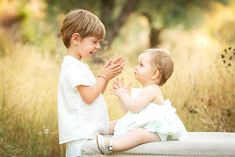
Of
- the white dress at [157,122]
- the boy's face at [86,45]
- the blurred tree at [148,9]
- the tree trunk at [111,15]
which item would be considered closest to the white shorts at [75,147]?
the white dress at [157,122]

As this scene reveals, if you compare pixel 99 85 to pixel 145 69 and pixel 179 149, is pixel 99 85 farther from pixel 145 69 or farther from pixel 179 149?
pixel 179 149

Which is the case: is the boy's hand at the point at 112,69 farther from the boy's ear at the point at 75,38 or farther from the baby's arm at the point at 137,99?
the boy's ear at the point at 75,38

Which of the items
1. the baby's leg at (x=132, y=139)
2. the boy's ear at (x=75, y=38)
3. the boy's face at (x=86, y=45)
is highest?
the boy's ear at (x=75, y=38)

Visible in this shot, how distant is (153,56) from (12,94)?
6.56 feet

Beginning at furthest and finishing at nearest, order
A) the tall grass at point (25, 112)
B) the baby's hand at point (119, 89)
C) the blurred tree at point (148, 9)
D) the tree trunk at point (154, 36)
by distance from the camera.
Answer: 1. the tree trunk at point (154, 36)
2. the blurred tree at point (148, 9)
3. the tall grass at point (25, 112)
4. the baby's hand at point (119, 89)

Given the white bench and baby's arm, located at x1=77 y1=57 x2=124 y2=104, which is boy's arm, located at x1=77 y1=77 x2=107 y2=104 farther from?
the white bench

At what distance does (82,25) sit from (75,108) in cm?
44

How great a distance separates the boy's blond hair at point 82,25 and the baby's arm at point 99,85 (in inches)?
8.4

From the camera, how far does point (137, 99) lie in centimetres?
354

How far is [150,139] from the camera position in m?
3.41

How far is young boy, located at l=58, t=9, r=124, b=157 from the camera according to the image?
348 centimetres

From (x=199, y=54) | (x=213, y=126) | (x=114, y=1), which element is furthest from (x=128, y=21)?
(x=213, y=126)

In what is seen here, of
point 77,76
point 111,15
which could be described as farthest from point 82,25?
point 111,15

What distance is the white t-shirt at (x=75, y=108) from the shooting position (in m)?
3.49
